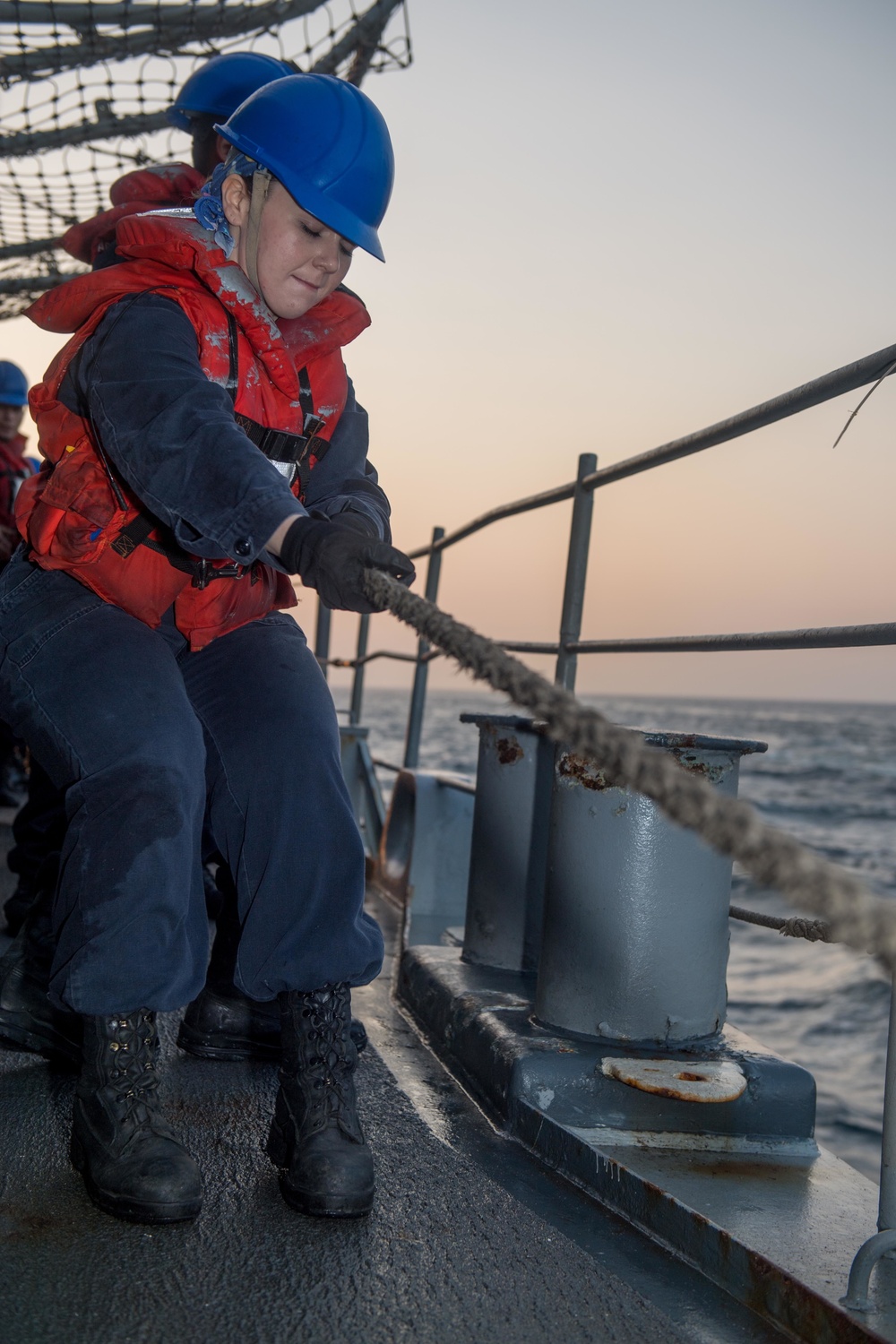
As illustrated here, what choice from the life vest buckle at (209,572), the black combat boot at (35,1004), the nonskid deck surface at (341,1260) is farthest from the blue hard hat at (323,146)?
the nonskid deck surface at (341,1260)

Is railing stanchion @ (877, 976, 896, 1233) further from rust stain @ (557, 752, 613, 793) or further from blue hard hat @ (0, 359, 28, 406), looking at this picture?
blue hard hat @ (0, 359, 28, 406)

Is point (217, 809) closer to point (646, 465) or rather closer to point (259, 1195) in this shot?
point (259, 1195)

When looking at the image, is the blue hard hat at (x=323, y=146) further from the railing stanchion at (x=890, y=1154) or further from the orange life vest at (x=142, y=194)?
the railing stanchion at (x=890, y=1154)

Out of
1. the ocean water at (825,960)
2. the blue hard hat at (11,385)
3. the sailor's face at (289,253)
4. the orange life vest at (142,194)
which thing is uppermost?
the blue hard hat at (11,385)

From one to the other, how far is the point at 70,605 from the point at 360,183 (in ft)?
2.50

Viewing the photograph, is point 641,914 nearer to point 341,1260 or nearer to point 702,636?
point 702,636

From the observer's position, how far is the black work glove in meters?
1.27

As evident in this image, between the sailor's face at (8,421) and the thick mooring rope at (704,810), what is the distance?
18.1 feet

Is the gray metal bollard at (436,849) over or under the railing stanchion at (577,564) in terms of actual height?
under

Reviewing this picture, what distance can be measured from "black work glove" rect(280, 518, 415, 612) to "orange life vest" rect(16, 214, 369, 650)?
0.29 meters

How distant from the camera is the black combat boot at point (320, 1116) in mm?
1498

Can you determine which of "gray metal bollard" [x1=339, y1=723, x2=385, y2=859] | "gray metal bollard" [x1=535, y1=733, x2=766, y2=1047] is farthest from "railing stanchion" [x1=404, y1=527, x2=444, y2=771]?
"gray metal bollard" [x1=535, y1=733, x2=766, y2=1047]

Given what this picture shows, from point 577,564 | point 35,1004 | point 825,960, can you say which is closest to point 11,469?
point 577,564

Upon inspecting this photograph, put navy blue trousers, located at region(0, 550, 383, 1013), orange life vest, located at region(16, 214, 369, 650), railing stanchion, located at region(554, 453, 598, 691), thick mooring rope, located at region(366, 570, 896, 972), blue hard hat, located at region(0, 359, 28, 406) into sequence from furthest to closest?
blue hard hat, located at region(0, 359, 28, 406), railing stanchion, located at region(554, 453, 598, 691), orange life vest, located at region(16, 214, 369, 650), navy blue trousers, located at region(0, 550, 383, 1013), thick mooring rope, located at region(366, 570, 896, 972)
